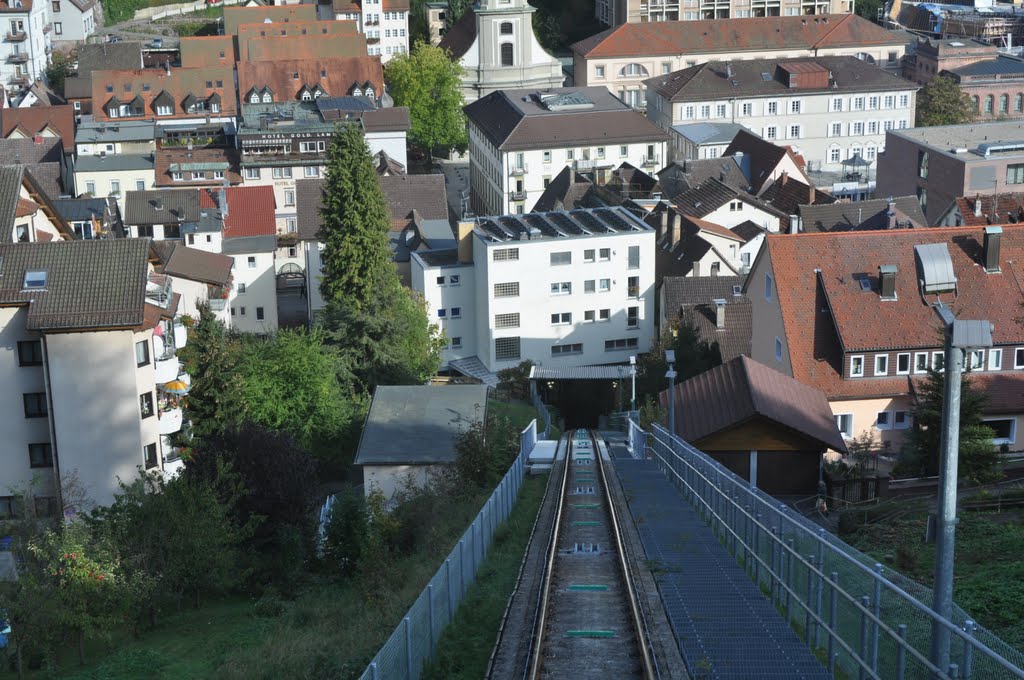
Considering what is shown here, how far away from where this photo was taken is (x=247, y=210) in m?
70.9

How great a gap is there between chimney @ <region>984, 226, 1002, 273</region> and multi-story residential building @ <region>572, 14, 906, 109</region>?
6476 cm

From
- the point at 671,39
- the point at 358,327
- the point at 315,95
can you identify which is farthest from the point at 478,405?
the point at 671,39

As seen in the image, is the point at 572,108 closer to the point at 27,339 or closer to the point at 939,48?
the point at 939,48

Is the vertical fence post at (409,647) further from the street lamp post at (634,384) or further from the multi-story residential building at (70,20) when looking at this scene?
the multi-story residential building at (70,20)

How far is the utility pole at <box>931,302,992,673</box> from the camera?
11.8 m

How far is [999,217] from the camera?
196ft

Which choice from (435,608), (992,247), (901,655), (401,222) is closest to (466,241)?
(401,222)

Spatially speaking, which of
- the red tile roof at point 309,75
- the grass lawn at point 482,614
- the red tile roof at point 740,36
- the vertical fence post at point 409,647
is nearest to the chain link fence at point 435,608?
the vertical fence post at point 409,647

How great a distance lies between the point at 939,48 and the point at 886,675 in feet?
333

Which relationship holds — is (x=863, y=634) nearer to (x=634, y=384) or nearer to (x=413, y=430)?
(x=413, y=430)

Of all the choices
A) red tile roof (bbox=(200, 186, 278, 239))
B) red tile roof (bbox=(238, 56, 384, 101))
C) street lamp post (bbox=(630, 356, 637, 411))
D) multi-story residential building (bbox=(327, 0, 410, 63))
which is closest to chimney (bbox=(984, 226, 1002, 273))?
street lamp post (bbox=(630, 356, 637, 411))

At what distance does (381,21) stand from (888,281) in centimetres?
8410

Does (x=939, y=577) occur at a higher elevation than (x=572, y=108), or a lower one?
lower

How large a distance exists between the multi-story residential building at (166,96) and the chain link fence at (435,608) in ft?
246
